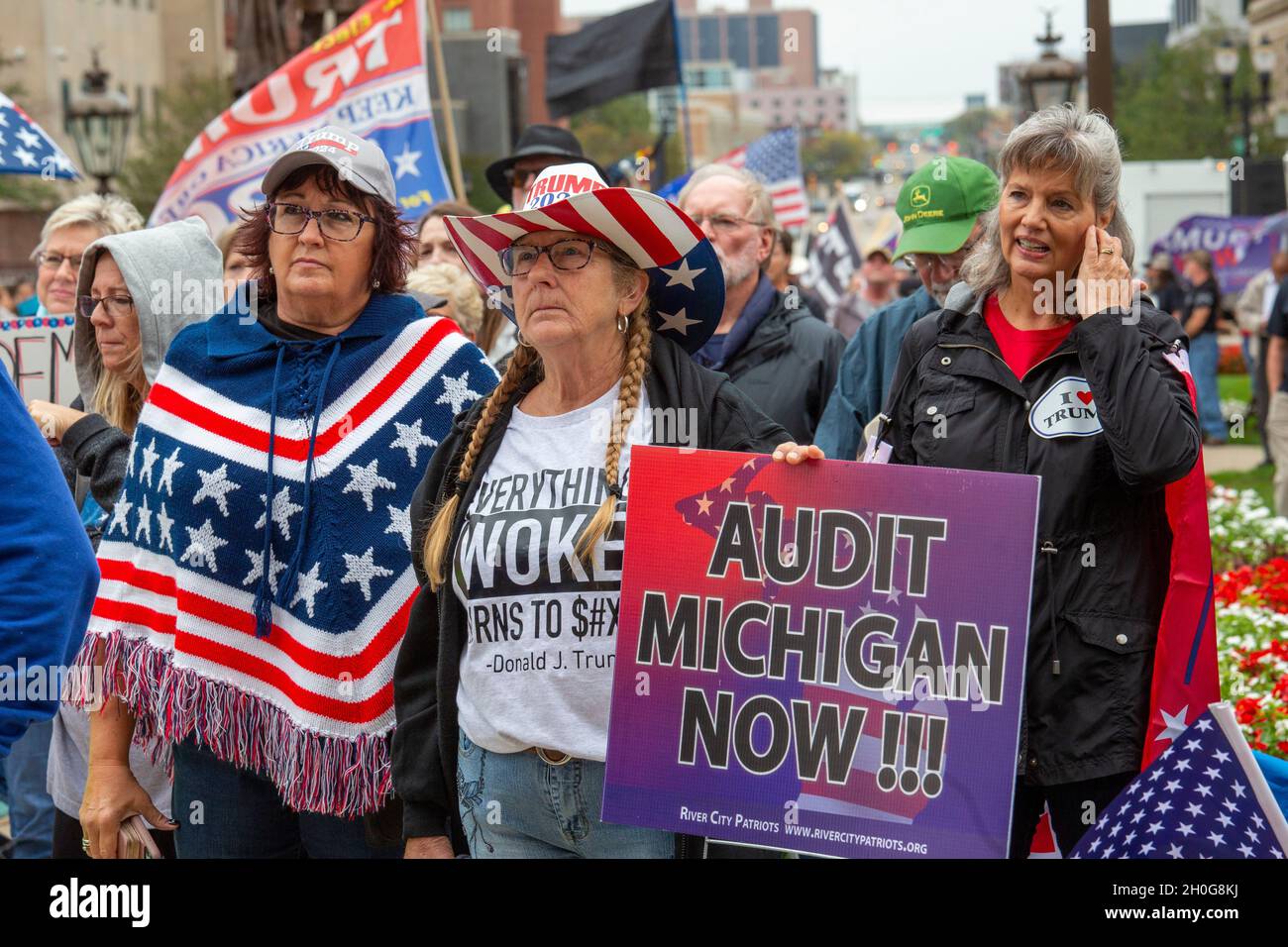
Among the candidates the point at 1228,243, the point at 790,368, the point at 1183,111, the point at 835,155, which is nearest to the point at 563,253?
the point at 790,368

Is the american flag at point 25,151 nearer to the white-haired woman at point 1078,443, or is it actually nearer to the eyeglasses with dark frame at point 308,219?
the eyeglasses with dark frame at point 308,219

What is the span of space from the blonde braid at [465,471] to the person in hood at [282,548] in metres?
0.35

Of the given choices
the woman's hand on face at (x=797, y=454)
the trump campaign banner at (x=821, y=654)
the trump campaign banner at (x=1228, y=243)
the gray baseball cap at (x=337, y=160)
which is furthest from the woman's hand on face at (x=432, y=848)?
the trump campaign banner at (x=1228, y=243)

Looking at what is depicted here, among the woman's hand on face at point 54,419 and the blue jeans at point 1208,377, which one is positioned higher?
the woman's hand on face at point 54,419

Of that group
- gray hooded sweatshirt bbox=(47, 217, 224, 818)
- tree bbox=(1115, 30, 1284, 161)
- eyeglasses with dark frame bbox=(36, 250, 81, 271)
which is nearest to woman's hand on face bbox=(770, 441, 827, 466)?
gray hooded sweatshirt bbox=(47, 217, 224, 818)

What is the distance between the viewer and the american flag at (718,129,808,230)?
46.5 ft

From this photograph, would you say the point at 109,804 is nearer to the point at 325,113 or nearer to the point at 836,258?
the point at 325,113

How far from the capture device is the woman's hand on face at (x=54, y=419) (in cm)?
459

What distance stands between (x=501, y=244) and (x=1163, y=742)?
181 centimetres

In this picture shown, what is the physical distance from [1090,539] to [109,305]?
292 cm

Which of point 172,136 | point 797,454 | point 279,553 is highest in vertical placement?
point 172,136

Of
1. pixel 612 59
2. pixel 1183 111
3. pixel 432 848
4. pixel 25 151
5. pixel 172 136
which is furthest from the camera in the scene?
pixel 1183 111

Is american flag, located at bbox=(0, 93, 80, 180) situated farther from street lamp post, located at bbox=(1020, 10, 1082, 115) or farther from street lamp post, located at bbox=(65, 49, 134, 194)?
street lamp post, located at bbox=(1020, 10, 1082, 115)

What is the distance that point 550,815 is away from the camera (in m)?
3.38
